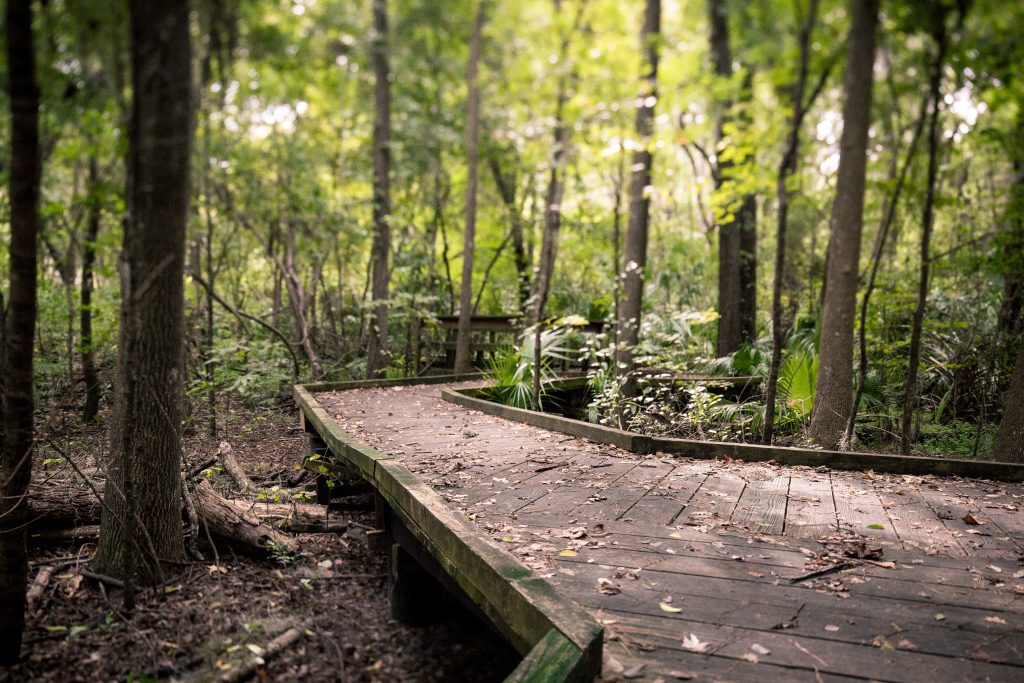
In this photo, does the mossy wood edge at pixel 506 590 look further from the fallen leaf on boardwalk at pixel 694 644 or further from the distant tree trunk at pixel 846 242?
the distant tree trunk at pixel 846 242

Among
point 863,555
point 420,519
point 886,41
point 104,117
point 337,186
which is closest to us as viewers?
point 863,555

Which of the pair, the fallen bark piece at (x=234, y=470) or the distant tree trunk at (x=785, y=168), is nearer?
the distant tree trunk at (x=785, y=168)

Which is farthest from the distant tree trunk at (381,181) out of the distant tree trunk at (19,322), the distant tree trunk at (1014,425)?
the distant tree trunk at (1014,425)

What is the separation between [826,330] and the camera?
616cm

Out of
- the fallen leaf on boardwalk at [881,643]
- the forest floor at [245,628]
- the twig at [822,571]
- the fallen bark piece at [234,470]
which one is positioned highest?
the twig at [822,571]

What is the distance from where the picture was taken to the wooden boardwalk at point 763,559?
7.34ft

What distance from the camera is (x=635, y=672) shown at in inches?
84.1

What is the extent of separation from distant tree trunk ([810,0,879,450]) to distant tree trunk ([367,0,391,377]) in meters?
9.34

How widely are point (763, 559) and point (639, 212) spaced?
6844 millimetres

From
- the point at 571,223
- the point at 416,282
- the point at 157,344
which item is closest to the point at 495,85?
the point at 571,223

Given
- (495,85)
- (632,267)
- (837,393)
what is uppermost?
(495,85)

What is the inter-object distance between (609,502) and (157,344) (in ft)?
9.76

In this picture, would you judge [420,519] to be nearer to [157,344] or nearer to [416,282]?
[157,344]

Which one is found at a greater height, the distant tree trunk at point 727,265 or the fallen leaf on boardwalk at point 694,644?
the distant tree trunk at point 727,265
